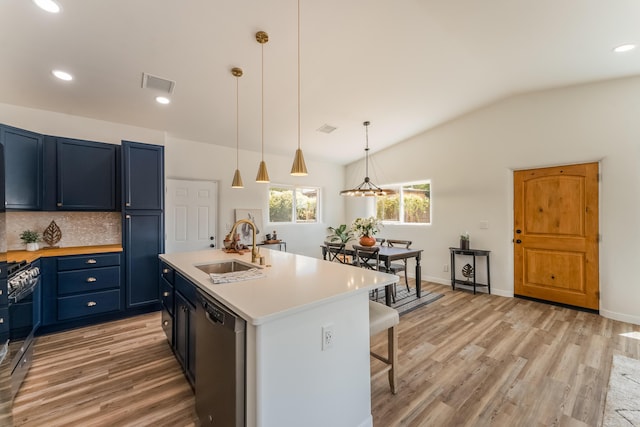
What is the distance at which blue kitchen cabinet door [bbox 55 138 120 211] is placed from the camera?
325 cm

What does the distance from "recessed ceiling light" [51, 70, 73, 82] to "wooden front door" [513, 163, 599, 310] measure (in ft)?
19.4

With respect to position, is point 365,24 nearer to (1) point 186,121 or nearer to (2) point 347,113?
(2) point 347,113

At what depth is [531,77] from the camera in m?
3.57

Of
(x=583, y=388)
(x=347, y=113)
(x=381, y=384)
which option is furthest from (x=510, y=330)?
(x=347, y=113)

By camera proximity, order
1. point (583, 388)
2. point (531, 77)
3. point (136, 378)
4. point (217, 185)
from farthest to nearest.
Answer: point (217, 185) → point (531, 77) → point (136, 378) → point (583, 388)

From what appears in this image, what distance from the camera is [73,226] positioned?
3.59 m

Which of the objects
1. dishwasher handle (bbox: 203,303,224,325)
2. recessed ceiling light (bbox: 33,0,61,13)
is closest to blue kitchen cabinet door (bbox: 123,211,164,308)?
recessed ceiling light (bbox: 33,0,61,13)

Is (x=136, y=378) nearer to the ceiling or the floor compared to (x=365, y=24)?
nearer to the floor

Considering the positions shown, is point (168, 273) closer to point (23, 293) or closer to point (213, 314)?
point (23, 293)

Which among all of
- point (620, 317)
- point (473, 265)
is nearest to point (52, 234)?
point (473, 265)

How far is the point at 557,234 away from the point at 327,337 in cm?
418

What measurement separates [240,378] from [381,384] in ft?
4.53

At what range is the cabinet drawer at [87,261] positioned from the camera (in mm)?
3047

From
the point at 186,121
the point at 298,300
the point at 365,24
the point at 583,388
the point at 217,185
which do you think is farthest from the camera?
the point at 217,185
